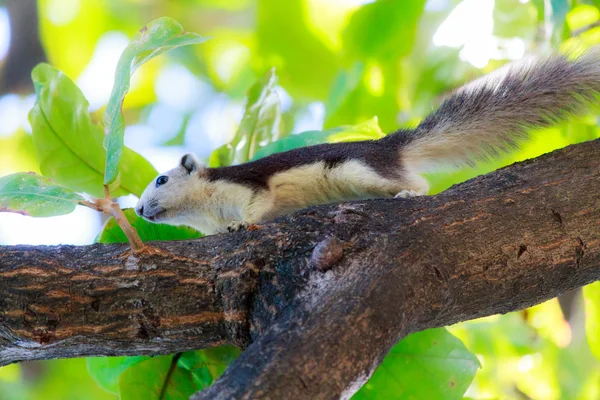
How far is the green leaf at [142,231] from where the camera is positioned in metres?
2.69

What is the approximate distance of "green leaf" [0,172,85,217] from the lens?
6.14ft

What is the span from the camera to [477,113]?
3.00m

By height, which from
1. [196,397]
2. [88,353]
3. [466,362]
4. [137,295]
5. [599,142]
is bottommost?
[196,397]

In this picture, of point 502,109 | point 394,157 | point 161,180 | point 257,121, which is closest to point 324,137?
point 394,157

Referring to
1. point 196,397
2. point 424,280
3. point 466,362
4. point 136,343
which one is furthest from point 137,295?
point 466,362

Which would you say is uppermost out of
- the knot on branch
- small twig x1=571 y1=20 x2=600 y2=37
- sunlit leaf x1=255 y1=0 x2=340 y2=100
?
sunlit leaf x1=255 y1=0 x2=340 y2=100

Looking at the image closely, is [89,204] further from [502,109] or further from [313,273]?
[502,109]

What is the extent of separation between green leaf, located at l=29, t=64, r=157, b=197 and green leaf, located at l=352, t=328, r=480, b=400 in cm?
141

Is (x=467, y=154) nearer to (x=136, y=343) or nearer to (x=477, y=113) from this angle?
(x=477, y=113)

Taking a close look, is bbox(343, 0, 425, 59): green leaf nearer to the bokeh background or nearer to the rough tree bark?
the bokeh background

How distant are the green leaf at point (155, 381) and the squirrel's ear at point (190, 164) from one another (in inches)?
54.1

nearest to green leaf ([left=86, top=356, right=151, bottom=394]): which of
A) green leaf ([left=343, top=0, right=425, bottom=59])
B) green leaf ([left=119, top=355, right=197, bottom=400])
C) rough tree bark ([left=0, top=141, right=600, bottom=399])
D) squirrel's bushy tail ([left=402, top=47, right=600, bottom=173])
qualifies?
green leaf ([left=119, top=355, right=197, bottom=400])

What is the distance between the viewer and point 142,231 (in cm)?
295

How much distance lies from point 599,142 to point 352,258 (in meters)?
1.18
